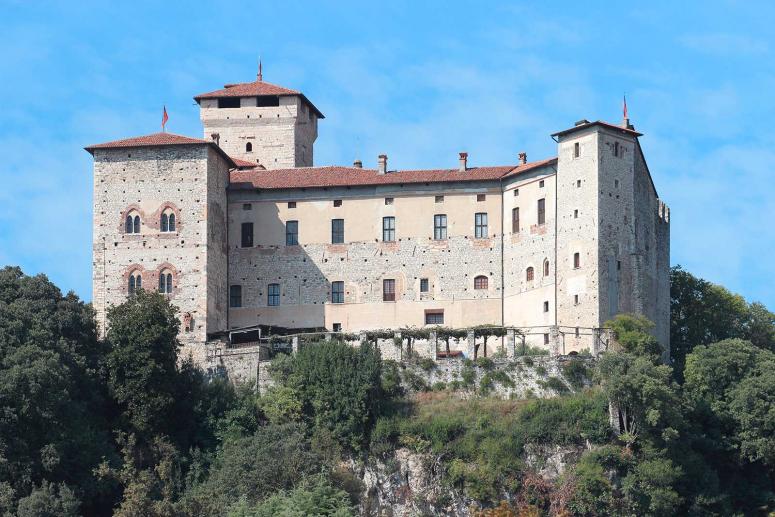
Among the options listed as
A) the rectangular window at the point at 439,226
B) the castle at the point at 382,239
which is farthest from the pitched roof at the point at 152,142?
the rectangular window at the point at 439,226

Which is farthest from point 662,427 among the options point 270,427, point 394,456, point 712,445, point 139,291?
point 139,291

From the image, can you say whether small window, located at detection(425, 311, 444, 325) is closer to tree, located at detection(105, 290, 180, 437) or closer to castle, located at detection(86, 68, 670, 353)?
castle, located at detection(86, 68, 670, 353)

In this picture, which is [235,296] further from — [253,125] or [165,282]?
[253,125]

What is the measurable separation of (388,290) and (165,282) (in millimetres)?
9240

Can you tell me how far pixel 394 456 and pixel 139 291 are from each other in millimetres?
11599

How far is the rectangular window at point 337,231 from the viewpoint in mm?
73500

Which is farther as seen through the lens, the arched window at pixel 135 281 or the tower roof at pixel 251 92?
the tower roof at pixel 251 92

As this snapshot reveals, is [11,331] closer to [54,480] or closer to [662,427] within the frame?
[54,480]

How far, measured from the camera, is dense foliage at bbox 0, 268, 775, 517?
193 ft

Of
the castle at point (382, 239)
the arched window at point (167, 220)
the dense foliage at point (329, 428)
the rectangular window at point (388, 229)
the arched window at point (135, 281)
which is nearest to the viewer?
the dense foliage at point (329, 428)

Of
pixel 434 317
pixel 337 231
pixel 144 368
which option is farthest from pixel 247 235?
pixel 144 368

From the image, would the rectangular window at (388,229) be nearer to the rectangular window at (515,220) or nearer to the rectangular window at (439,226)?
the rectangular window at (439,226)

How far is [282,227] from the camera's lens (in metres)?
73.8

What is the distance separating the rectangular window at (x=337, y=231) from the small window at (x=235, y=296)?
14.4 ft
